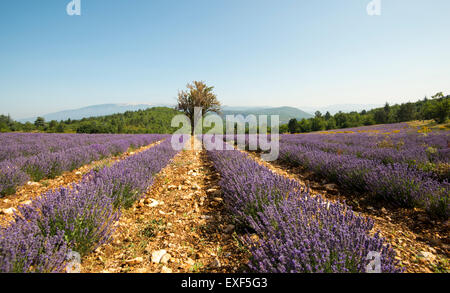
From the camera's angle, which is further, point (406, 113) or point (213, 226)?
point (406, 113)

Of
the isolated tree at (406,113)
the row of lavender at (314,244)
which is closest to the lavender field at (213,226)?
the row of lavender at (314,244)

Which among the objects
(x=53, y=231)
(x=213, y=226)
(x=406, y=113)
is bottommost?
(x=213, y=226)

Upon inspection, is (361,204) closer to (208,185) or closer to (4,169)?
(208,185)

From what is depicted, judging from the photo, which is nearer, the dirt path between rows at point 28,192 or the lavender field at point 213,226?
the lavender field at point 213,226

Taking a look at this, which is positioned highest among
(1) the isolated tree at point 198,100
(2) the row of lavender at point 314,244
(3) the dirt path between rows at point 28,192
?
(1) the isolated tree at point 198,100

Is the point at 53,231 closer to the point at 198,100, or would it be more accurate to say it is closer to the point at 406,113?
the point at 198,100

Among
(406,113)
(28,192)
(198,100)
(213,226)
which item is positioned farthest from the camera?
(406,113)

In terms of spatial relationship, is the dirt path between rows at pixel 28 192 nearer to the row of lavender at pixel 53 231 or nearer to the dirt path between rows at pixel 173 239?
the row of lavender at pixel 53 231

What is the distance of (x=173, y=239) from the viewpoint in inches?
64.4

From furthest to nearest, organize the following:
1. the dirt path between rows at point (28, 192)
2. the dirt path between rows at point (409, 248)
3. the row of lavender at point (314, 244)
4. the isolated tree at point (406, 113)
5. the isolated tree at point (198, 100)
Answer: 1. the isolated tree at point (406, 113)
2. the isolated tree at point (198, 100)
3. the dirt path between rows at point (28, 192)
4. the dirt path between rows at point (409, 248)
5. the row of lavender at point (314, 244)

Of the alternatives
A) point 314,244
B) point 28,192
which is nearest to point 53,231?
point 314,244

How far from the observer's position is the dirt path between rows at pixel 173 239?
4.26 ft

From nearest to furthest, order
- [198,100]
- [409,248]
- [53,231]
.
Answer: [53,231], [409,248], [198,100]
